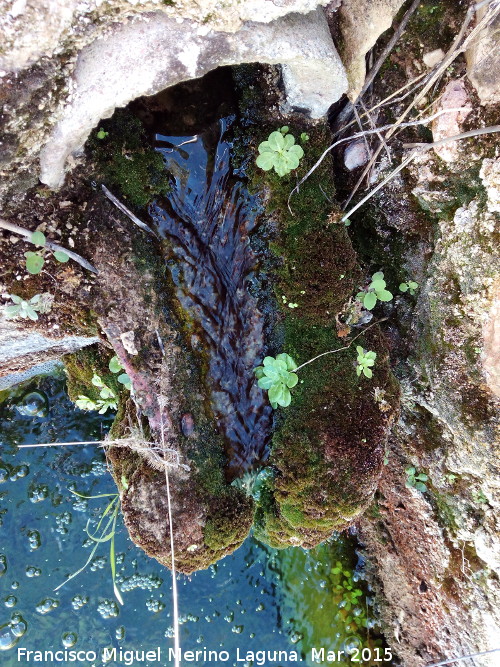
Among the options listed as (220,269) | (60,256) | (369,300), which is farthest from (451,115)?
(60,256)

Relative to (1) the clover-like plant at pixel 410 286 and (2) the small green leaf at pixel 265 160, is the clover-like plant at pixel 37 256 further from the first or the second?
(1) the clover-like plant at pixel 410 286

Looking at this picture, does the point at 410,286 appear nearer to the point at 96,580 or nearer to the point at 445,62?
the point at 445,62

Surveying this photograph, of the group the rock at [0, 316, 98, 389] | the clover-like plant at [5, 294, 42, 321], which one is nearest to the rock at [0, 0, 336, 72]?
the clover-like plant at [5, 294, 42, 321]

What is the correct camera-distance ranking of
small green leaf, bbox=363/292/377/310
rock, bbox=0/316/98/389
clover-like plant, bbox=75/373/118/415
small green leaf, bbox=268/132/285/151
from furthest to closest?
clover-like plant, bbox=75/373/118/415 < small green leaf, bbox=363/292/377/310 < rock, bbox=0/316/98/389 < small green leaf, bbox=268/132/285/151

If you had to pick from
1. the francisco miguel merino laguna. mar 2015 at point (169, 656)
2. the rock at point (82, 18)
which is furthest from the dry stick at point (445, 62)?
the francisco miguel merino laguna. mar 2015 at point (169, 656)

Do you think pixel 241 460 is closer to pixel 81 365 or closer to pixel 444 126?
pixel 81 365

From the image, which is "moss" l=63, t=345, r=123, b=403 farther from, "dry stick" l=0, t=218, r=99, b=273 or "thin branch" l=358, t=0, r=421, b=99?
"thin branch" l=358, t=0, r=421, b=99

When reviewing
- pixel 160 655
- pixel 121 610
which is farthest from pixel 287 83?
pixel 160 655
